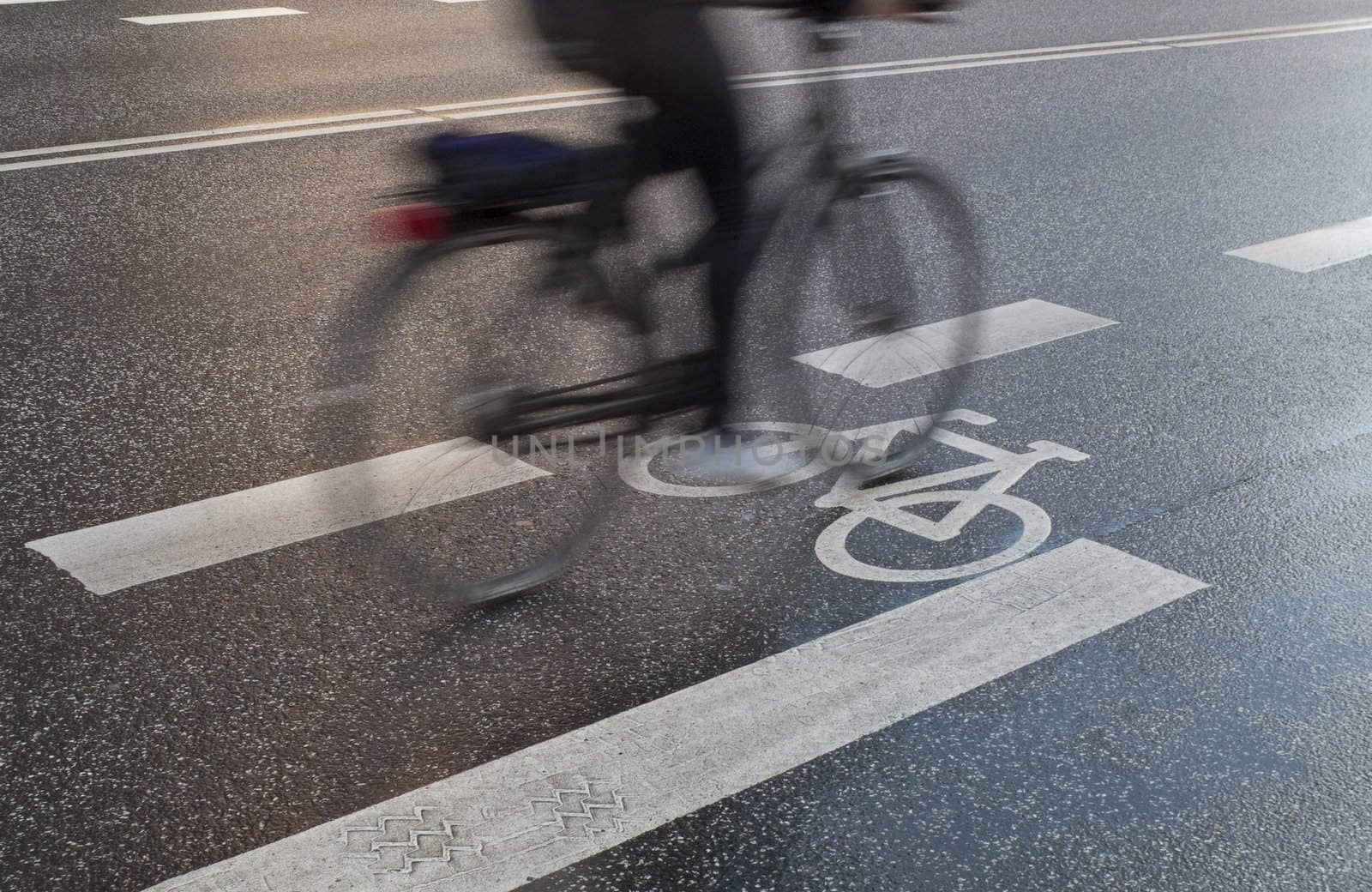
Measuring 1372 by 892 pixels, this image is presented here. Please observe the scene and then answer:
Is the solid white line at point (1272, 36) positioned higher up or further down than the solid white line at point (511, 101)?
further down

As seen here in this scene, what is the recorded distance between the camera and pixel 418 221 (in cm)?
319

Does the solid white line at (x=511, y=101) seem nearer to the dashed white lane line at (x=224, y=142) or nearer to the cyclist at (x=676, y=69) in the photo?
the dashed white lane line at (x=224, y=142)

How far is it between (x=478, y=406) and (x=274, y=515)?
82 centimetres

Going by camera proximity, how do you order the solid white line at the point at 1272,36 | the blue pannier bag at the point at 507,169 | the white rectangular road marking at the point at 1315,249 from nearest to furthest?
the blue pannier bag at the point at 507,169 → the white rectangular road marking at the point at 1315,249 → the solid white line at the point at 1272,36

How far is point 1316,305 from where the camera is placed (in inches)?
227

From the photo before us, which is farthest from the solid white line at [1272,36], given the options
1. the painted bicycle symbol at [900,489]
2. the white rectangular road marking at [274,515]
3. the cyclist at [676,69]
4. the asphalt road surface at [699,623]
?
the white rectangular road marking at [274,515]

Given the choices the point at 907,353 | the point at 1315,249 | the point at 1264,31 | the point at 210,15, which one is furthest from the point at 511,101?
the point at 1264,31

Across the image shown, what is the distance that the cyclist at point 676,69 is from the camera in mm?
3352

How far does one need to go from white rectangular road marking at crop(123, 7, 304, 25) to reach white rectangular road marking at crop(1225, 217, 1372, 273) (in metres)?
7.84

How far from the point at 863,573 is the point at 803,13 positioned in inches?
54.3

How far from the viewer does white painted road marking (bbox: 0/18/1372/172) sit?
25.0 ft

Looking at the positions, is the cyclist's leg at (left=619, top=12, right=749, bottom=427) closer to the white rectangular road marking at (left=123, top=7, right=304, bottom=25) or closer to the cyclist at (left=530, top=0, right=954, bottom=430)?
the cyclist at (left=530, top=0, right=954, bottom=430)

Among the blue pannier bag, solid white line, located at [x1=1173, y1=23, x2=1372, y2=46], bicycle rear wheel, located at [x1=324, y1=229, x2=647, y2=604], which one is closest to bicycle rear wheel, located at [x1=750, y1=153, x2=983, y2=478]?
bicycle rear wheel, located at [x1=324, y1=229, x2=647, y2=604]

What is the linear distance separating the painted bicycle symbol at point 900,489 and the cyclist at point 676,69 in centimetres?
71
